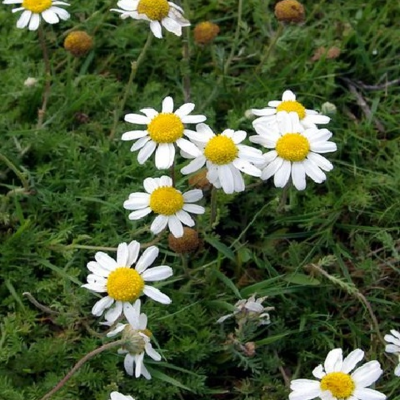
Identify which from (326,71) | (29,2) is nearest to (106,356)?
(29,2)

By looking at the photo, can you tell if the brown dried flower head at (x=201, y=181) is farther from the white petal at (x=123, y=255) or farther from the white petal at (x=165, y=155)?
the white petal at (x=123, y=255)

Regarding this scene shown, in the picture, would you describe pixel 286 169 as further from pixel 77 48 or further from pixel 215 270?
pixel 77 48

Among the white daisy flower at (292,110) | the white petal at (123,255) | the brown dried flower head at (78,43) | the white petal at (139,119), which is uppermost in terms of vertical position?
the white daisy flower at (292,110)

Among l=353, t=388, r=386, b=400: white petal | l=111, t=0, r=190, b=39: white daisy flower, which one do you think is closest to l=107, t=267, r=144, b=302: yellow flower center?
l=353, t=388, r=386, b=400: white petal

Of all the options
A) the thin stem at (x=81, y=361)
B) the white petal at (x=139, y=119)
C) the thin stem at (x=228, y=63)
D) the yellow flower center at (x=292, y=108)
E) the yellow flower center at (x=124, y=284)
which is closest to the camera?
the thin stem at (x=81, y=361)

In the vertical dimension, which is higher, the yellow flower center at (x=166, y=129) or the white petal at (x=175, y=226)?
the yellow flower center at (x=166, y=129)

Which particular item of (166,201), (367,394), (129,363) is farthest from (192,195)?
(367,394)

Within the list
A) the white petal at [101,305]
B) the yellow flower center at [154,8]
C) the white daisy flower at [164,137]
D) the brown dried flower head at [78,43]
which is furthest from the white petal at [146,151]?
the brown dried flower head at [78,43]
